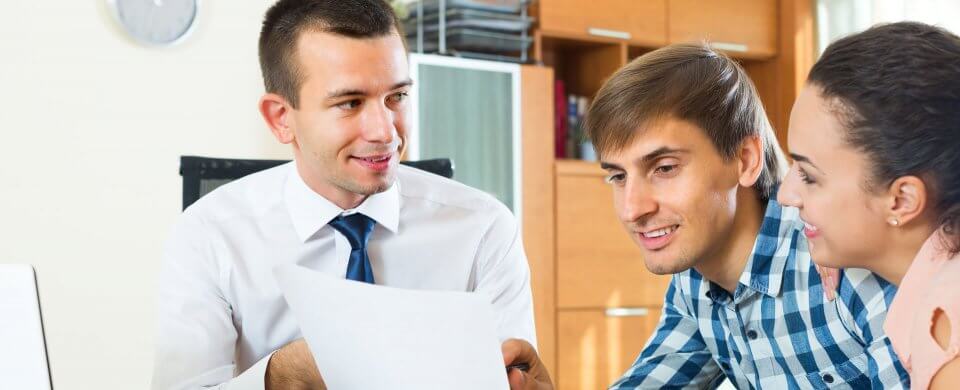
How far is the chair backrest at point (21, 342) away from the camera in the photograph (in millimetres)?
830

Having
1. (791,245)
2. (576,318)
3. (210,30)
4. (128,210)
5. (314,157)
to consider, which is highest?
(210,30)

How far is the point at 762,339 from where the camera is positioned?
1332 mm

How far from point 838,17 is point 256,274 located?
3.47m

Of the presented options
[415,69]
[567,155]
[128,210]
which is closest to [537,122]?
[567,155]

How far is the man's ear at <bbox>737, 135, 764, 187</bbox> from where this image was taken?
137 cm

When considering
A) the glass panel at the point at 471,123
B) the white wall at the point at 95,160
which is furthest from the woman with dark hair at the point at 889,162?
the glass panel at the point at 471,123

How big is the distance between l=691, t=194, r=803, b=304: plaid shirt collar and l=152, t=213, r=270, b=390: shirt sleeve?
738 millimetres

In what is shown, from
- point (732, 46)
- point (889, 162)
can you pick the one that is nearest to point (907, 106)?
point (889, 162)

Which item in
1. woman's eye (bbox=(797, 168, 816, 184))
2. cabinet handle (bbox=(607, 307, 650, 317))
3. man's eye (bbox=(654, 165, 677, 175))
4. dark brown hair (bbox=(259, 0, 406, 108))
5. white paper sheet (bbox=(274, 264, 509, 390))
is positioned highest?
dark brown hair (bbox=(259, 0, 406, 108))

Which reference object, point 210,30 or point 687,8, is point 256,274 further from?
point 687,8

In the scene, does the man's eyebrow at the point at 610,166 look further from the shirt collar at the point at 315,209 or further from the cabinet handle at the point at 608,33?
the cabinet handle at the point at 608,33

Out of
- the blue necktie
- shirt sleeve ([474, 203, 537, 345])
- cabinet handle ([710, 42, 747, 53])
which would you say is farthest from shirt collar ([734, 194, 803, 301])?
cabinet handle ([710, 42, 747, 53])

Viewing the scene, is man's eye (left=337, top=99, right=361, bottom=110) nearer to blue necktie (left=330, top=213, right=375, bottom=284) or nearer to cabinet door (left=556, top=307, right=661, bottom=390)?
blue necktie (left=330, top=213, right=375, bottom=284)

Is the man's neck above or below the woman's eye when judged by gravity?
below
